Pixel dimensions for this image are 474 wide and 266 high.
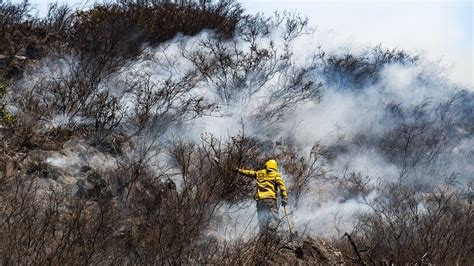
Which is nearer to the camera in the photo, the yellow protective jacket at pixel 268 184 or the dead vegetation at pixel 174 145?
the dead vegetation at pixel 174 145

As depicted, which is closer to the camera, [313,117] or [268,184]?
[268,184]

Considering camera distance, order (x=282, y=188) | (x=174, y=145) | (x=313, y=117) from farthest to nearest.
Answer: (x=313, y=117) → (x=174, y=145) → (x=282, y=188)

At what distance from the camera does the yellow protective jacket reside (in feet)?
29.1

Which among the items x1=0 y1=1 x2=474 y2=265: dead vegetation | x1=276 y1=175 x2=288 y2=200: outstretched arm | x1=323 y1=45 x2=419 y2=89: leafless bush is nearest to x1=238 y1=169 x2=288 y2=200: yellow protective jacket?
x1=276 y1=175 x2=288 y2=200: outstretched arm

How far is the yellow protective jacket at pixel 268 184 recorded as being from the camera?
29.1 ft

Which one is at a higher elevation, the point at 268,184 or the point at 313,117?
the point at 313,117

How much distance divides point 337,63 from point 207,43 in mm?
5657

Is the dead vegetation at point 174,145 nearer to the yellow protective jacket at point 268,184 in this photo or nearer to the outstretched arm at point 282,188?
the yellow protective jacket at point 268,184

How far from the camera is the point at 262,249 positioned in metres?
5.63

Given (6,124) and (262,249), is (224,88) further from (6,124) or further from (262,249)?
(262,249)

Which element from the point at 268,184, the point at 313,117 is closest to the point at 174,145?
the point at 268,184

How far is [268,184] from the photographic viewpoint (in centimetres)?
899

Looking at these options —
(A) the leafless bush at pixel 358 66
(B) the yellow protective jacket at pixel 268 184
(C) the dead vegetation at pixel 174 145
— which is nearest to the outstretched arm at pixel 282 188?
(B) the yellow protective jacket at pixel 268 184

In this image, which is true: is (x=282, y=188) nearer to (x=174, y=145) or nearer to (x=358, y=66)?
(x=174, y=145)
